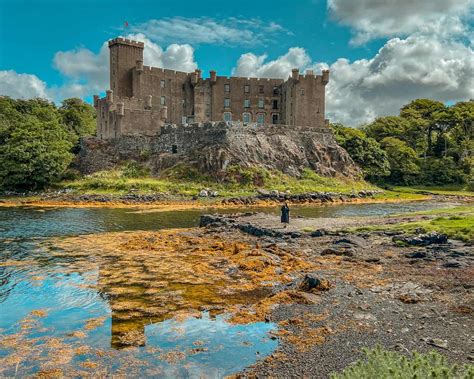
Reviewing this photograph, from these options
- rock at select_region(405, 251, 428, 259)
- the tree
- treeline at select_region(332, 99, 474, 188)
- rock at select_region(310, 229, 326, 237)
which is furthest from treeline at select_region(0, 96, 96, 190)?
rock at select_region(405, 251, 428, 259)

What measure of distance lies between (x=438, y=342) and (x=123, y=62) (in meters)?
75.1

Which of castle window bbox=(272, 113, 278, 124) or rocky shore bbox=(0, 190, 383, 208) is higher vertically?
castle window bbox=(272, 113, 278, 124)

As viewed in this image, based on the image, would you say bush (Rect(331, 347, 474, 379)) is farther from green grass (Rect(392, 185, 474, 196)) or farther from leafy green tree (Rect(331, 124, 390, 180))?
leafy green tree (Rect(331, 124, 390, 180))

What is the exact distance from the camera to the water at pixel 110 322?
10.6 meters

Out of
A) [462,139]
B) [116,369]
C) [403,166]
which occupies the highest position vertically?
[462,139]

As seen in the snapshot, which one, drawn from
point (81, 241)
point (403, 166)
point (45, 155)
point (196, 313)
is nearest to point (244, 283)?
point (196, 313)

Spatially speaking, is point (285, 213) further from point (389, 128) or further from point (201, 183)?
point (389, 128)

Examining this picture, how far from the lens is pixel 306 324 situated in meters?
12.7

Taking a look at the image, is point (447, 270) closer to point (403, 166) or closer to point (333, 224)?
point (333, 224)

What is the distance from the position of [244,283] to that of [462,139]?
280 feet

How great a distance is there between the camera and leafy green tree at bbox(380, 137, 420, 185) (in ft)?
264

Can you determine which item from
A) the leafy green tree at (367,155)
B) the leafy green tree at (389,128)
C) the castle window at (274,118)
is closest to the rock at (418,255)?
the leafy green tree at (367,155)

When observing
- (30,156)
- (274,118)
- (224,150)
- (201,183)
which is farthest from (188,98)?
(30,156)

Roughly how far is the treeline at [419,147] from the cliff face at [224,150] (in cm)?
606
